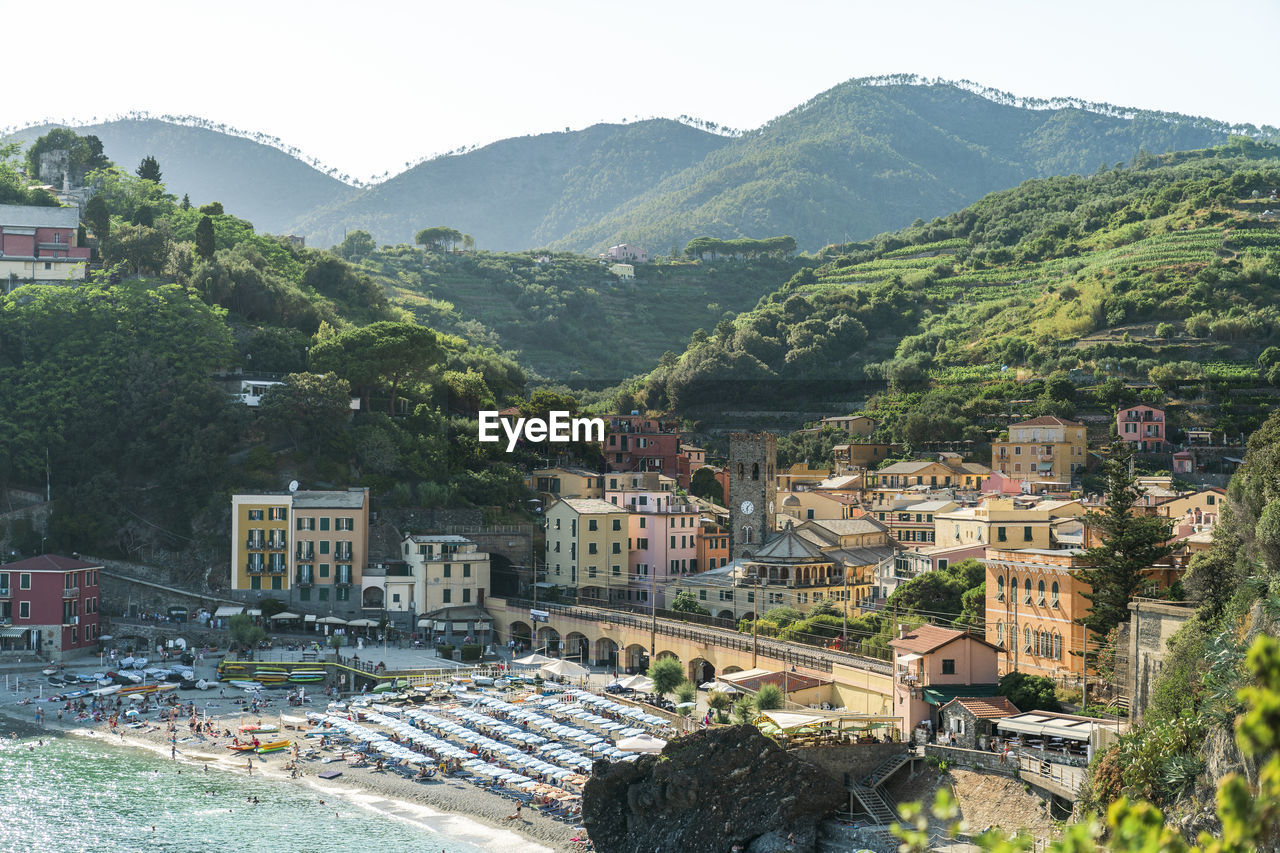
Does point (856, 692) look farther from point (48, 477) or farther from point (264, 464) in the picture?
point (48, 477)

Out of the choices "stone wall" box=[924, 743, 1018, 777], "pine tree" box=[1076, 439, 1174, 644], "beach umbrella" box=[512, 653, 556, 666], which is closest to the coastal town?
"stone wall" box=[924, 743, 1018, 777]

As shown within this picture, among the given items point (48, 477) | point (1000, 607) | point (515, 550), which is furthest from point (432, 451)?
point (1000, 607)

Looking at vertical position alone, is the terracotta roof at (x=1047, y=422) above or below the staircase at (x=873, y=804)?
above

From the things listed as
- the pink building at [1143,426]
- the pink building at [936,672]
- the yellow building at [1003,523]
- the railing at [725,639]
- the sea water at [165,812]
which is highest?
the pink building at [1143,426]

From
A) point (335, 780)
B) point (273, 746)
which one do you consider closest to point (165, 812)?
point (335, 780)

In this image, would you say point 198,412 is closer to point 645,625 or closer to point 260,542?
point 260,542

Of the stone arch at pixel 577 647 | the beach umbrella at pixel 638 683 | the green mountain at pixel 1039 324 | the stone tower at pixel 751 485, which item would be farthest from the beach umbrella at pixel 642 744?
the green mountain at pixel 1039 324

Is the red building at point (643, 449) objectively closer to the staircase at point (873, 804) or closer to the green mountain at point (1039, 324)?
the green mountain at point (1039, 324)
